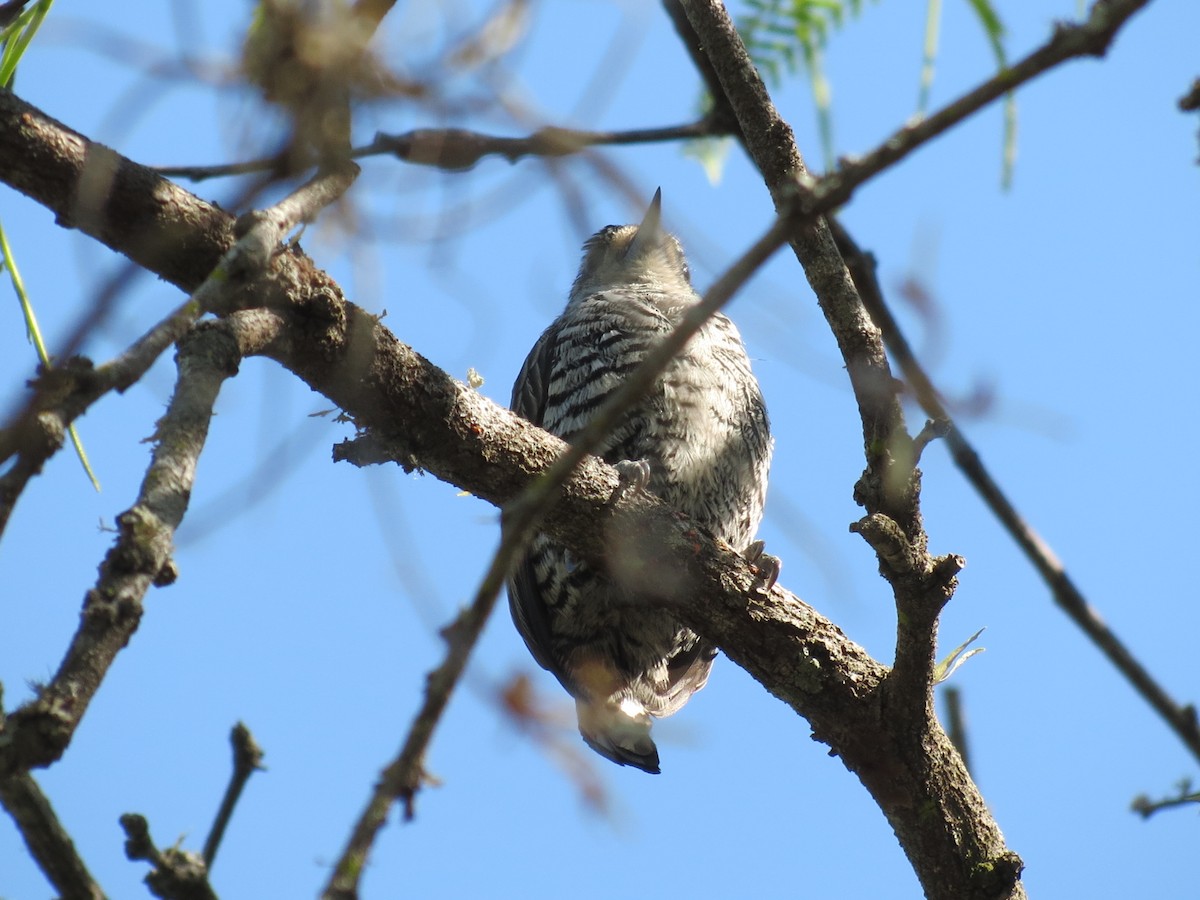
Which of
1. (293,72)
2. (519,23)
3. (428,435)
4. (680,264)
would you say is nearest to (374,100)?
(293,72)

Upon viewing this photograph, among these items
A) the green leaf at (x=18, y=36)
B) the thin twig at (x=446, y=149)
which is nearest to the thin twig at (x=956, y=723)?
the thin twig at (x=446, y=149)

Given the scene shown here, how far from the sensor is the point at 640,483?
15.2 feet

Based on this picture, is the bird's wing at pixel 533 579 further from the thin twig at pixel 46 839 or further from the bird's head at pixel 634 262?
the thin twig at pixel 46 839

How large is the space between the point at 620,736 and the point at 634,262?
3.26 m

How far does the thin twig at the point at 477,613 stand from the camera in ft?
4.51

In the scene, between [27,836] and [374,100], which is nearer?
[27,836]

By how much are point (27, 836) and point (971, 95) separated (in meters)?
1.81

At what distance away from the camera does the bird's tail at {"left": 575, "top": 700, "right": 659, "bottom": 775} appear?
4801 millimetres

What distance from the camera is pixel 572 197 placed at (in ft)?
6.43

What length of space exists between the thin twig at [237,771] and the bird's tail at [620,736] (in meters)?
2.79

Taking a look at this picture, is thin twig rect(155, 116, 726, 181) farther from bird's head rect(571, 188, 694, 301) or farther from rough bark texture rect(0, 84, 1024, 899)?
bird's head rect(571, 188, 694, 301)

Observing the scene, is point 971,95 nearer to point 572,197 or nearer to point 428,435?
point 572,197

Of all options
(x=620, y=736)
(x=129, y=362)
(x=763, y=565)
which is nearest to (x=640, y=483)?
(x=763, y=565)

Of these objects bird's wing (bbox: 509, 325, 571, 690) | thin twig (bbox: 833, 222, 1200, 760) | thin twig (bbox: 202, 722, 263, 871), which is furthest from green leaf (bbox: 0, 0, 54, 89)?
bird's wing (bbox: 509, 325, 571, 690)
